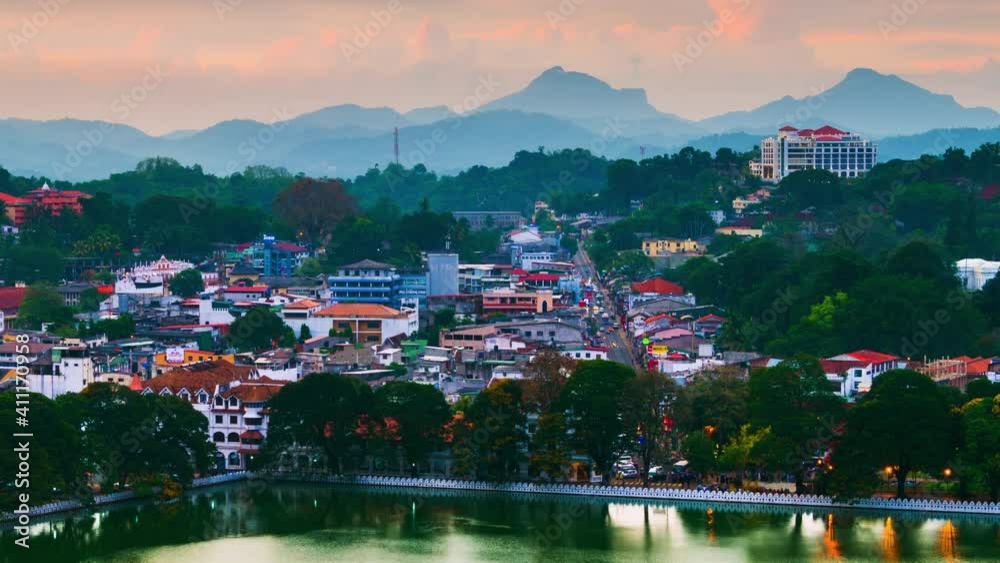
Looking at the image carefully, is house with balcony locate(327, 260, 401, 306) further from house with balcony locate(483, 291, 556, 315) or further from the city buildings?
the city buildings

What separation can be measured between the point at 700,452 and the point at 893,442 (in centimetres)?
332

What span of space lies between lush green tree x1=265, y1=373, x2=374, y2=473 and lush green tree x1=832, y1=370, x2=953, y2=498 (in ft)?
26.9

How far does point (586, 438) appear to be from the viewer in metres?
29.7

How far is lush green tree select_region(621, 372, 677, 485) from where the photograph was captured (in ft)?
98.0

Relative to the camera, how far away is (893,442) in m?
27.8

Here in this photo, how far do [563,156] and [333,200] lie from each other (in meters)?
39.1

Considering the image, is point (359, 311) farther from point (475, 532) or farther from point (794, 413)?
point (475, 532)

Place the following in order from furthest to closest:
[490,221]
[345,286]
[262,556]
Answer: [490,221] → [345,286] → [262,556]

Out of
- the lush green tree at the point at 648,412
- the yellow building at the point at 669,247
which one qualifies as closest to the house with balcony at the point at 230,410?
the lush green tree at the point at 648,412

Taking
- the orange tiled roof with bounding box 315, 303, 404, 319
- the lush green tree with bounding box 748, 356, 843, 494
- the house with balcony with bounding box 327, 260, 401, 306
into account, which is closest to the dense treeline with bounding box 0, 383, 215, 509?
the lush green tree with bounding box 748, 356, 843, 494

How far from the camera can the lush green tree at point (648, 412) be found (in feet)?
98.0

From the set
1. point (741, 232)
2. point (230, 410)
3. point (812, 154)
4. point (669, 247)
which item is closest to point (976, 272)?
point (669, 247)

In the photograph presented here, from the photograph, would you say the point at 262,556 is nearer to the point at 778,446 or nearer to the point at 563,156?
the point at 778,446

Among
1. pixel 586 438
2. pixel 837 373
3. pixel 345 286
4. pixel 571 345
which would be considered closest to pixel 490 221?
pixel 345 286
